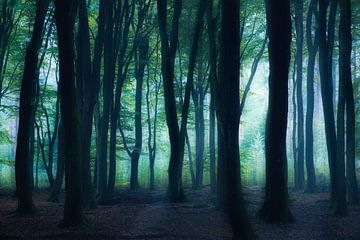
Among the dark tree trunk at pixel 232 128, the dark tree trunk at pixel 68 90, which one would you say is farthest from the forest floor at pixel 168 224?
the dark tree trunk at pixel 232 128

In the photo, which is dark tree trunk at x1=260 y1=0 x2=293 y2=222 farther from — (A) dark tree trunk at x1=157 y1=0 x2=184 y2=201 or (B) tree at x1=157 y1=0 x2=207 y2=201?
(A) dark tree trunk at x1=157 y1=0 x2=184 y2=201

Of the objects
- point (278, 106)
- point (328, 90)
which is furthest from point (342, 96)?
point (278, 106)

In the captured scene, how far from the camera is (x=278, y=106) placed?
12.8m

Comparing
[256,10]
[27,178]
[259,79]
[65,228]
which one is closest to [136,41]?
[256,10]

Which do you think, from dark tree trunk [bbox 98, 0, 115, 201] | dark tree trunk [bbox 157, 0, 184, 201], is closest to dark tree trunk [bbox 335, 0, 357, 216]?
dark tree trunk [bbox 157, 0, 184, 201]

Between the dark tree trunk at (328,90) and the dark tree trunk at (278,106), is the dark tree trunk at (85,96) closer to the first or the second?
the dark tree trunk at (278,106)

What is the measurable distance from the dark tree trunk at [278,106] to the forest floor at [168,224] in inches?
24.1

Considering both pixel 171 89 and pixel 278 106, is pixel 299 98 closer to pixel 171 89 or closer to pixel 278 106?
pixel 171 89

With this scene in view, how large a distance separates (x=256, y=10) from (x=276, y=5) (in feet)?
39.5

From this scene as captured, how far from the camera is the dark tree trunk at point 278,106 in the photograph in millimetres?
12727

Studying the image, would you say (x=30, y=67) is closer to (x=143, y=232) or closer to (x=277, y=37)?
(x=143, y=232)

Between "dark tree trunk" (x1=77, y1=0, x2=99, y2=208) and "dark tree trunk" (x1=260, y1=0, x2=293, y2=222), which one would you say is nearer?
"dark tree trunk" (x1=260, y1=0, x2=293, y2=222)

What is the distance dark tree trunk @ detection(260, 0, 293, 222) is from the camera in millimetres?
12727

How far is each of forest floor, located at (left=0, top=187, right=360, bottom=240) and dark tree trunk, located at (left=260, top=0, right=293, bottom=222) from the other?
0.61 metres
